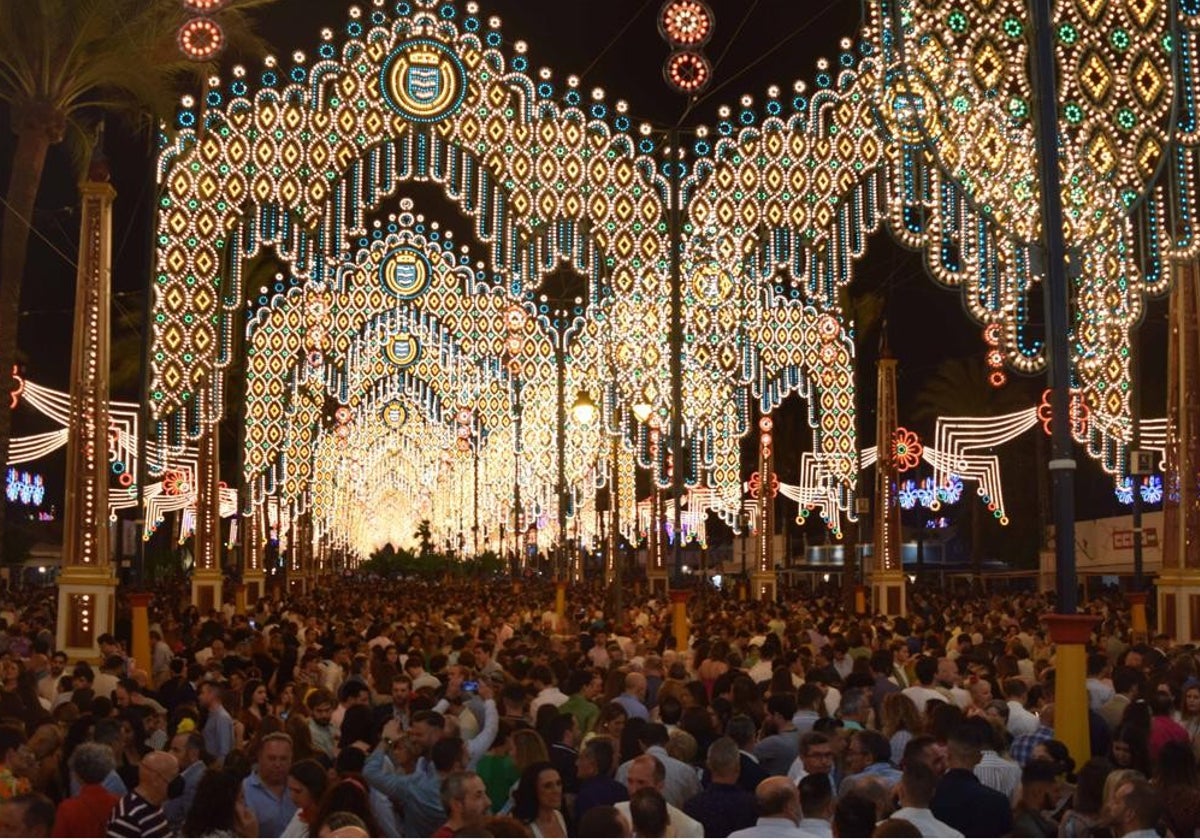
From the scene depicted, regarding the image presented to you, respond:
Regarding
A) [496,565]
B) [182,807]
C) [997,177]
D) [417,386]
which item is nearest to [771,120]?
[997,177]

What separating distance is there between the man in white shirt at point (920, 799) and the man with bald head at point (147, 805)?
3624mm

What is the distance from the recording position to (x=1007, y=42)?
16.8 m

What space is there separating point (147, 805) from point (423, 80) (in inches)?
765

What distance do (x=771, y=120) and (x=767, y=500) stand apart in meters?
15.5

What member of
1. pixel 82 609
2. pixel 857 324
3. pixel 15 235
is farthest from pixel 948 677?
pixel 857 324

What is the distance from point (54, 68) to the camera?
81.5ft

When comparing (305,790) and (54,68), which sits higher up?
(54,68)

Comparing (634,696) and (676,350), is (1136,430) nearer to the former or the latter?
(676,350)

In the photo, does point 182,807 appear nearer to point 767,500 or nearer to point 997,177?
point 997,177

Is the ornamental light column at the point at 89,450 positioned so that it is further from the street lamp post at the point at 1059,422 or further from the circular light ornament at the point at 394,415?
the circular light ornament at the point at 394,415

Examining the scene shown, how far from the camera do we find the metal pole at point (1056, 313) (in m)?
12.1

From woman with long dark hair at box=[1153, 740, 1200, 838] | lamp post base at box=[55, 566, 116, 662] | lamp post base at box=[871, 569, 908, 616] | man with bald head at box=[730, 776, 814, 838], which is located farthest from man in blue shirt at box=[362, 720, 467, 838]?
lamp post base at box=[871, 569, 908, 616]

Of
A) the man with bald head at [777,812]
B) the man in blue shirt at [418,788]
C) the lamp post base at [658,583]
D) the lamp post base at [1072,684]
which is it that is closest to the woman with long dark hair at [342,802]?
the man in blue shirt at [418,788]

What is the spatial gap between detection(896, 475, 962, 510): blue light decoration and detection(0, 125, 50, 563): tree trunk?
29441 millimetres
